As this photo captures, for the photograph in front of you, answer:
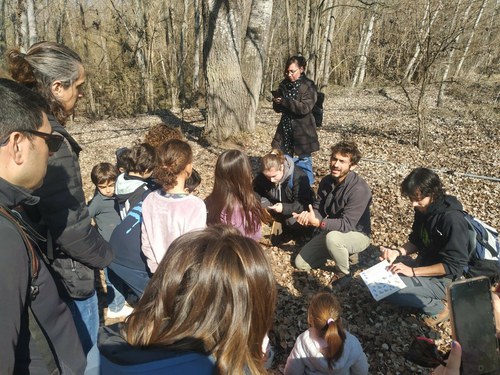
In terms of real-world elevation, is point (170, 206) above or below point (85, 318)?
above

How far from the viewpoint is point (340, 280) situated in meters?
3.98

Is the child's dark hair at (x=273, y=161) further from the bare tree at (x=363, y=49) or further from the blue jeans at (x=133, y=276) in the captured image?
the bare tree at (x=363, y=49)

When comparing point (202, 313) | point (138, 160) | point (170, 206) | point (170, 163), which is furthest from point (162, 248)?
point (202, 313)

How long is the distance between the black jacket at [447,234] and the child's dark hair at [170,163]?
2.28 metres

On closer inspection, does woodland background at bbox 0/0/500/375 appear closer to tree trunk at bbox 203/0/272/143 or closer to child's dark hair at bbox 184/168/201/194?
tree trunk at bbox 203/0/272/143

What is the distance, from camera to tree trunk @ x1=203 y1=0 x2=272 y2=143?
7344 millimetres

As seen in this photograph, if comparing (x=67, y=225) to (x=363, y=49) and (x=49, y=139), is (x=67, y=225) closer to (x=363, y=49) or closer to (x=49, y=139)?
(x=49, y=139)

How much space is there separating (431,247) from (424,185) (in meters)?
0.67

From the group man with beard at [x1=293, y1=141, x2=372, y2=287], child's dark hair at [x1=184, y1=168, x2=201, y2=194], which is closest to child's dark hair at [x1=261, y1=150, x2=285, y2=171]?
man with beard at [x1=293, y1=141, x2=372, y2=287]

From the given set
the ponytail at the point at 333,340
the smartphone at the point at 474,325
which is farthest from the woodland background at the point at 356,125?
the smartphone at the point at 474,325

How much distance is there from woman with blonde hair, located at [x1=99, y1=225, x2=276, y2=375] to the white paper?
7.61ft

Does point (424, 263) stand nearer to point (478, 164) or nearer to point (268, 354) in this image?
point (268, 354)

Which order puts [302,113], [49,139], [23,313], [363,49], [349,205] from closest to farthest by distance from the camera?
[23,313], [49,139], [349,205], [302,113], [363,49]

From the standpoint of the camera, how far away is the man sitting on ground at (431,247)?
3.00 metres
